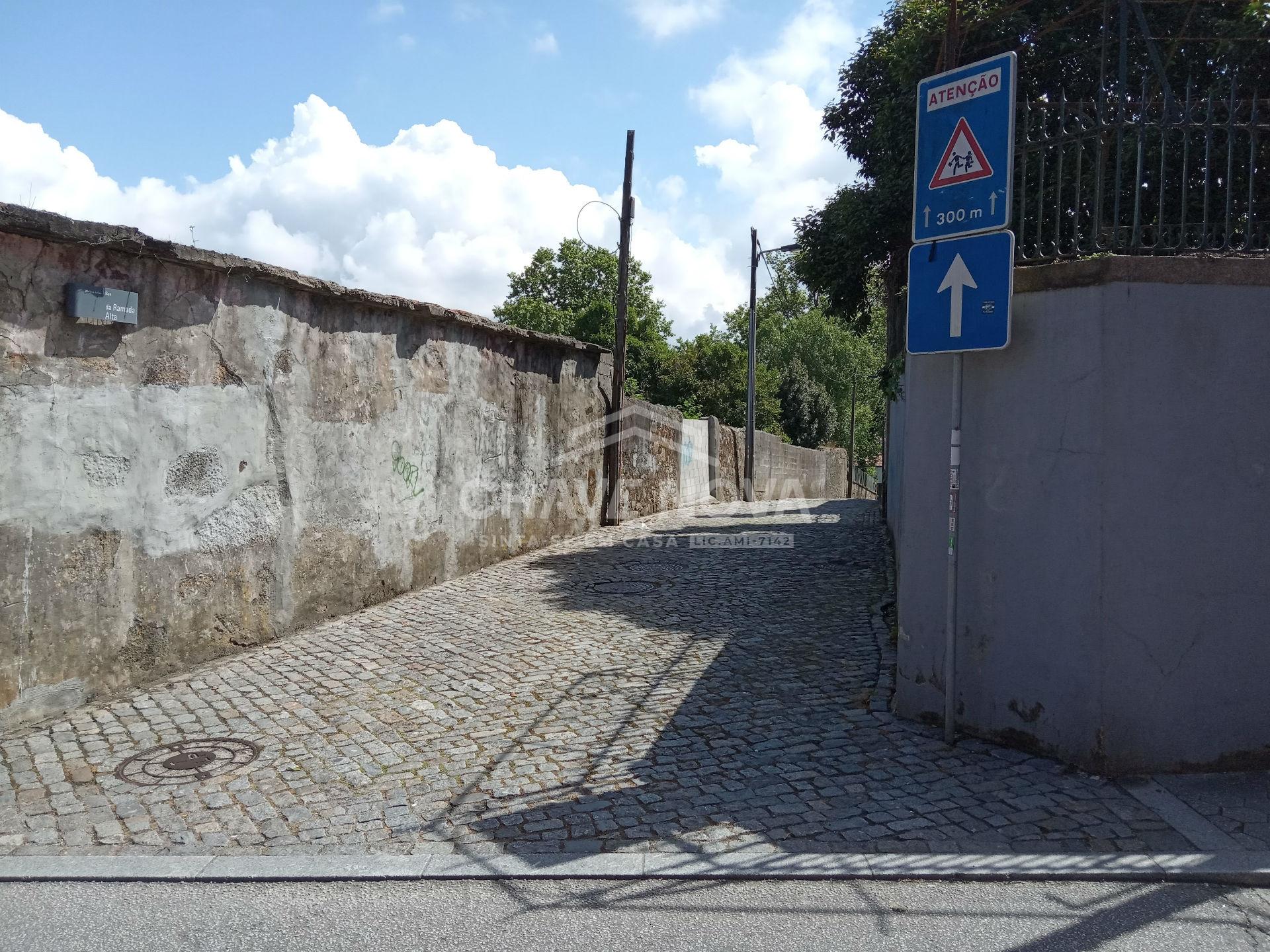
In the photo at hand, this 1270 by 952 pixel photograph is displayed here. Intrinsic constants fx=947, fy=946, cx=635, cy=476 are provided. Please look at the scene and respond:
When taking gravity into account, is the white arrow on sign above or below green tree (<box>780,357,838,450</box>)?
below

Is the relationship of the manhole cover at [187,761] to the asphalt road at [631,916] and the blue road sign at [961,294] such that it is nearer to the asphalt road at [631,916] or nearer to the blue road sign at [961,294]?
the asphalt road at [631,916]

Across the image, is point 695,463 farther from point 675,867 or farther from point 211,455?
point 675,867

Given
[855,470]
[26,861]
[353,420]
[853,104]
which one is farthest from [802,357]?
[26,861]

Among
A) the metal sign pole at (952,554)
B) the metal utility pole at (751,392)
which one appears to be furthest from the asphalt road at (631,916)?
the metal utility pole at (751,392)

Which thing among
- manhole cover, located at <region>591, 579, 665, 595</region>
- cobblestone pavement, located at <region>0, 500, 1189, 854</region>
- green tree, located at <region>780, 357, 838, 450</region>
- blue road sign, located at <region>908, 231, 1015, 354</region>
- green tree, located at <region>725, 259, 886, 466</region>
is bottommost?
cobblestone pavement, located at <region>0, 500, 1189, 854</region>

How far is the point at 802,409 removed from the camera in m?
46.9

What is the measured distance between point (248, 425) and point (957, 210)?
17.2 feet

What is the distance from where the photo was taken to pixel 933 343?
522 centimetres

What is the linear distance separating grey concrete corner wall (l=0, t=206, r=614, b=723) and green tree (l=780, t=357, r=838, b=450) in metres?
37.4

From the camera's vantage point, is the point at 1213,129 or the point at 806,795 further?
the point at 1213,129

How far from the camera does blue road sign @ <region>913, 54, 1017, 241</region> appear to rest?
5.06 m

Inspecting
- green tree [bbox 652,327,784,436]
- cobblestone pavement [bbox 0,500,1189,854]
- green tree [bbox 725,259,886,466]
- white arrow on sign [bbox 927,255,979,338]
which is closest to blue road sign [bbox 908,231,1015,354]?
white arrow on sign [bbox 927,255,979,338]

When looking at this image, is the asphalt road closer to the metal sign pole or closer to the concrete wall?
the metal sign pole

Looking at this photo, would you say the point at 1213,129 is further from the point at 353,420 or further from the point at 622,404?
the point at 622,404
